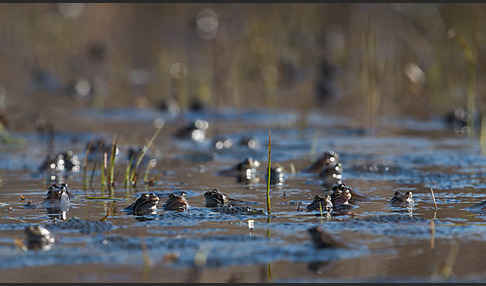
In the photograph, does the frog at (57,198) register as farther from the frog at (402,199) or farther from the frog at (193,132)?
the frog at (193,132)

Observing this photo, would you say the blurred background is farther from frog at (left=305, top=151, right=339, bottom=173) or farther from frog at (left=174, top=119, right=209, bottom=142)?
frog at (left=305, top=151, right=339, bottom=173)

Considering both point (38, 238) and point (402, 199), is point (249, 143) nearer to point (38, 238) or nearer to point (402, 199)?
point (402, 199)

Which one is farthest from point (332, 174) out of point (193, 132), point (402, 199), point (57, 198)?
point (193, 132)

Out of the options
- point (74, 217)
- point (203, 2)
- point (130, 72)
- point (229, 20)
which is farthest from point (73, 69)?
point (74, 217)

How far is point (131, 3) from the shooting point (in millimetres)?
24297

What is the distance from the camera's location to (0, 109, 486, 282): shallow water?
16.7 ft

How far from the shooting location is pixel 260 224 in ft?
20.7

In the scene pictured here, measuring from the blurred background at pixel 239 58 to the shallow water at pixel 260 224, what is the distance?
2.55 metres

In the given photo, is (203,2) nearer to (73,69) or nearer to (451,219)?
(73,69)

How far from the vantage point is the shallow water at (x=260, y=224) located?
5.09 meters

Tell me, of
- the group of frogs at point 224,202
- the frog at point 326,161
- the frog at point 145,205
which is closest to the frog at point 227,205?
the group of frogs at point 224,202

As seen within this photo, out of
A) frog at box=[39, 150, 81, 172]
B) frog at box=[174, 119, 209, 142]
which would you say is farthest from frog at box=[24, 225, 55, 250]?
frog at box=[174, 119, 209, 142]

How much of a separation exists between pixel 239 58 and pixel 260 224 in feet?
38.2

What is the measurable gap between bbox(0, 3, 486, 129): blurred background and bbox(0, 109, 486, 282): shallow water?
255cm
